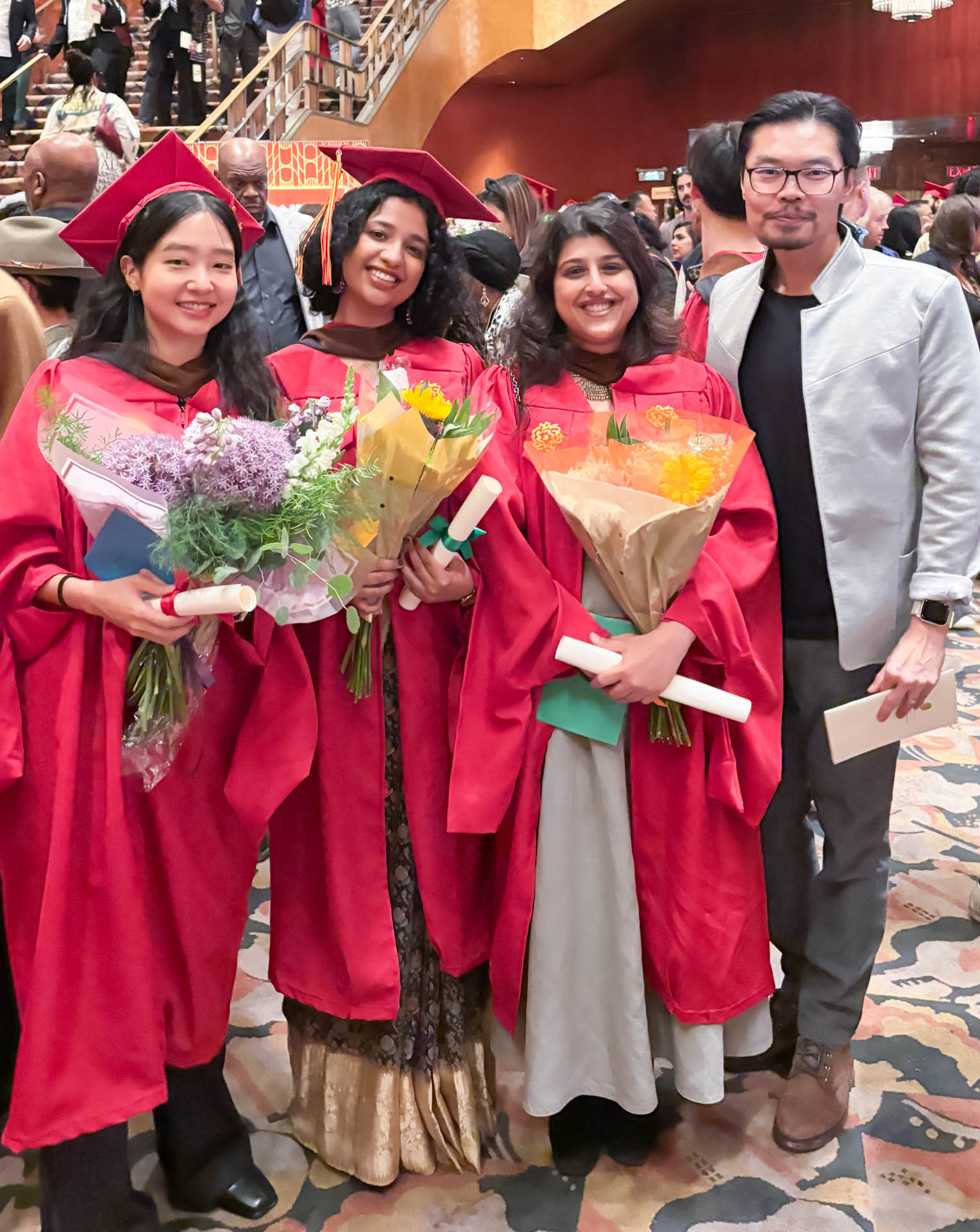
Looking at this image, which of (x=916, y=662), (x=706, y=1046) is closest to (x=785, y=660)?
(x=916, y=662)

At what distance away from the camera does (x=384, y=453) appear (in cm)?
173

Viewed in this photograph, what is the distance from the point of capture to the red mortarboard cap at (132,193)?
1.78 m

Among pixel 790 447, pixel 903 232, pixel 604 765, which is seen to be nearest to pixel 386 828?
pixel 604 765

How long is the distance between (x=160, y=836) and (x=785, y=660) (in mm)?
1173

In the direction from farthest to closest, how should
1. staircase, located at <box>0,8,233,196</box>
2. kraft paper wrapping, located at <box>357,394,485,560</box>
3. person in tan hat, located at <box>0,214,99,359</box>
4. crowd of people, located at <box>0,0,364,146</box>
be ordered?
staircase, located at <box>0,8,233,196</box> → crowd of people, located at <box>0,0,364,146</box> → person in tan hat, located at <box>0,214,99,359</box> → kraft paper wrapping, located at <box>357,394,485,560</box>

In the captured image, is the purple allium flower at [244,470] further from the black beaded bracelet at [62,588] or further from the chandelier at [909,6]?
the chandelier at [909,6]

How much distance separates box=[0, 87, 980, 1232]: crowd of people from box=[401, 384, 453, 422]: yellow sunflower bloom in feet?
0.64

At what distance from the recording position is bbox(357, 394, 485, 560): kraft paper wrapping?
1.71 m

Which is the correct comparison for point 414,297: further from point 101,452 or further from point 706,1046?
point 706,1046

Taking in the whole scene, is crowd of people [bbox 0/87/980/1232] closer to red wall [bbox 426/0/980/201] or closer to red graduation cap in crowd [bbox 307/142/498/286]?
red graduation cap in crowd [bbox 307/142/498/286]

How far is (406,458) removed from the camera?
1.72 m

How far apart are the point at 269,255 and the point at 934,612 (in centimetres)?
243

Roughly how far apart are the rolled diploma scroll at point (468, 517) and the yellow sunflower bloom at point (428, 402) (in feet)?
0.39

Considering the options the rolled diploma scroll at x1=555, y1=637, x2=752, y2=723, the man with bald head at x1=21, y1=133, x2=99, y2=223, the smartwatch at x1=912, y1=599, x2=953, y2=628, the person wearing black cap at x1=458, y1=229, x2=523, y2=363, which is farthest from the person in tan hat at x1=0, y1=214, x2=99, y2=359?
the smartwatch at x1=912, y1=599, x2=953, y2=628
